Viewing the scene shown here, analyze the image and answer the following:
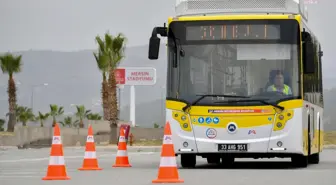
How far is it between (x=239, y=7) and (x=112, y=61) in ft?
158

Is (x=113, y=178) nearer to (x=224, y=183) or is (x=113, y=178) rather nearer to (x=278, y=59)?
(x=224, y=183)

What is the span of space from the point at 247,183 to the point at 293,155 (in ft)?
22.6

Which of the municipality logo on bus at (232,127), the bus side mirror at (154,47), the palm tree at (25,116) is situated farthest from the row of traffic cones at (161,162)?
the palm tree at (25,116)

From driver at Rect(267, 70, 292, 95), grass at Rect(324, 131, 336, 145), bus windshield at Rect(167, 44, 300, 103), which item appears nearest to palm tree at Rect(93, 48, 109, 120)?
grass at Rect(324, 131, 336, 145)

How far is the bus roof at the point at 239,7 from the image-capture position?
70.2 ft

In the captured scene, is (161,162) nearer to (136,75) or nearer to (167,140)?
(167,140)

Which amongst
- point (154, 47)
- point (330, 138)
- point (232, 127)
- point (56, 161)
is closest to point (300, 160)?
point (232, 127)

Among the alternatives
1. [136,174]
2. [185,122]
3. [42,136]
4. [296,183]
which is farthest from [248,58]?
[42,136]

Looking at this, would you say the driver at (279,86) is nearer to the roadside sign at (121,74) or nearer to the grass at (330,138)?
the grass at (330,138)

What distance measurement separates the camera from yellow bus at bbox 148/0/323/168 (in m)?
20.7

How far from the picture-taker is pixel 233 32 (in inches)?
838

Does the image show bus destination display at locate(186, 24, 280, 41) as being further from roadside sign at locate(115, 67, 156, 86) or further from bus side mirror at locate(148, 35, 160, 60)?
roadside sign at locate(115, 67, 156, 86)

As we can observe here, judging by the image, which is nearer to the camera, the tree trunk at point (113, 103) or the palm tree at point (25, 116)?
the tree trunk at point (113, 103)

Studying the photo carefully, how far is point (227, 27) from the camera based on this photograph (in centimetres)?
2134
